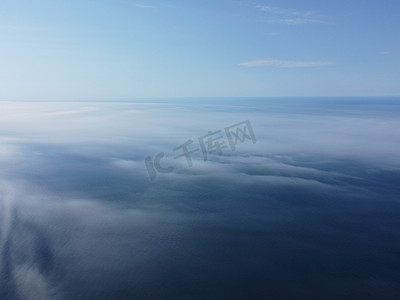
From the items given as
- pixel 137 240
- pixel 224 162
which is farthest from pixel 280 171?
pixel 137 240

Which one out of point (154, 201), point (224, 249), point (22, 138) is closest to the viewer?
point (224, 249)

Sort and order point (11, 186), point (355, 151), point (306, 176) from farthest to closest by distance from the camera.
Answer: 1. point (355, 151)
2. point (306, 176)
3. point (11, 186)

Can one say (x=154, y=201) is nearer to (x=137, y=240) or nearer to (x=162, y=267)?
(x=137, y=240)

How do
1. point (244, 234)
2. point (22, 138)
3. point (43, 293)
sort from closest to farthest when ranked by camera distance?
point (43, 293), point (244, 234), point (22, 138)

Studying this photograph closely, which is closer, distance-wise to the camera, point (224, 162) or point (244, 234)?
point (244, 234)

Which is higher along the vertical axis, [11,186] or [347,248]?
[11,186]

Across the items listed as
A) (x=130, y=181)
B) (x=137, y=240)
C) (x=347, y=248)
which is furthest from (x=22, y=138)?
(x=347, y=248)

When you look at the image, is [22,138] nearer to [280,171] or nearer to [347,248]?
[280,171]

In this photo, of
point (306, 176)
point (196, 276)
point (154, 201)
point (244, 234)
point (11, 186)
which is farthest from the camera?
point (306, 176)

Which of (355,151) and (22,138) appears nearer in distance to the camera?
(355,151)
